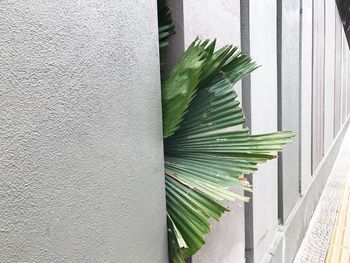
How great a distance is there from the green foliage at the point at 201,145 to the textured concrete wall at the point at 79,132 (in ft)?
0.38

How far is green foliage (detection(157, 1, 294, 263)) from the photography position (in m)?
1.53

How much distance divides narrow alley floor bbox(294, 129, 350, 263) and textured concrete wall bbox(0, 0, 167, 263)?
328 centimetres

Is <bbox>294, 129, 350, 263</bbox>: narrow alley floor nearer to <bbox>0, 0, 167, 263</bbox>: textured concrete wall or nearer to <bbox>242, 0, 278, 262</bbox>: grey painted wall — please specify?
<bbox>242, 0, 278, 262</bbox>: grey painted wall

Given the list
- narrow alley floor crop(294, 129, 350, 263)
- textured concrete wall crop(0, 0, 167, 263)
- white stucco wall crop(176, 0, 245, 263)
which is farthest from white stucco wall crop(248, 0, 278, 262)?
textured concrete wall crop(0, 0, 167, 263)

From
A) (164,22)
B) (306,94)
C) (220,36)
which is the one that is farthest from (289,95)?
(164,22)

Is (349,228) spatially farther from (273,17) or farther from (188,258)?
(188,258)

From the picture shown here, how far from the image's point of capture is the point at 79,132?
106 centimetres

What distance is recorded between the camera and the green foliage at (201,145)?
5.01 feet

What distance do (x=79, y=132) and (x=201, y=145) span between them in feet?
2.23

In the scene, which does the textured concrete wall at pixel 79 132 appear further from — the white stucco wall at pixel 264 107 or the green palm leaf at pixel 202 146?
the white stucco wall at pixel 264 107

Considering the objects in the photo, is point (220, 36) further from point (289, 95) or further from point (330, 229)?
point (330, 229)

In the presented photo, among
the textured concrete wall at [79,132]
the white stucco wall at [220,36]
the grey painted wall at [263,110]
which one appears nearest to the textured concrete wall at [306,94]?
the grey painted wall at [263,110]

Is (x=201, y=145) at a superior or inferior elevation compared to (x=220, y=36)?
inferior

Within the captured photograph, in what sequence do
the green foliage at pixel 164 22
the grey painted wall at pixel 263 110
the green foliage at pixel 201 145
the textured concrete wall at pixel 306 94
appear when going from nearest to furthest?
the green foliage at pixel 201 145
the green foliage at pixel 164 22
the grey painted wall at pixel 263 110
the textured concrete wall at pixel 306 94
